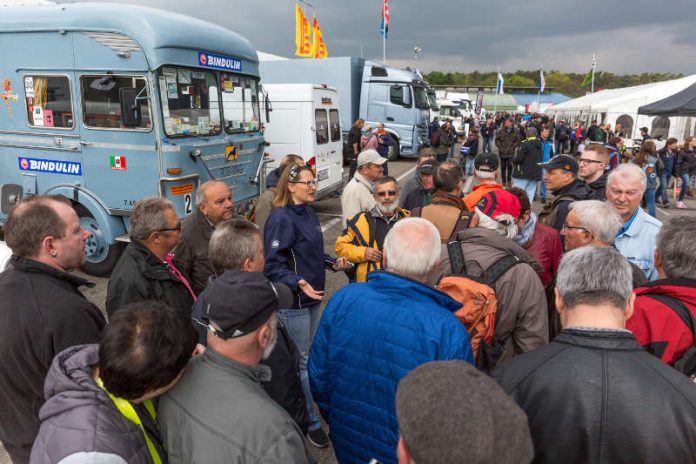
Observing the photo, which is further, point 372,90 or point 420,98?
point 420,98

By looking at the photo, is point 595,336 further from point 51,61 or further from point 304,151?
point 304,151

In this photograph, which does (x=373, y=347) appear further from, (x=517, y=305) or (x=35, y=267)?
(x=35, y=267)

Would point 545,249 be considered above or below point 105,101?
below

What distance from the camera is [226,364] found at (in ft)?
4.90

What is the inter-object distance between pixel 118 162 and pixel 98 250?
4.36 feet

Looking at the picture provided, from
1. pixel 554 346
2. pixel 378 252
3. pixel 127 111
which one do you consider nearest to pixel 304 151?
pixel 127 111

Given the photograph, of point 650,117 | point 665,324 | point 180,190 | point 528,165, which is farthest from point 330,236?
point 650,117

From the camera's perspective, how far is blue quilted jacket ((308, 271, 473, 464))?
1.80 meters

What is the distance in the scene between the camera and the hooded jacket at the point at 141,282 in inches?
96.4

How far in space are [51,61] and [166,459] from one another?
6321 mm

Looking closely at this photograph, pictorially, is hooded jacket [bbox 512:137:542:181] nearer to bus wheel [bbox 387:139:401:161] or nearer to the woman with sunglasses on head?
the woman with sunglasses on head

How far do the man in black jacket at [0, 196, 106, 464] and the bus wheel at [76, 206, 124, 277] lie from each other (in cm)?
438

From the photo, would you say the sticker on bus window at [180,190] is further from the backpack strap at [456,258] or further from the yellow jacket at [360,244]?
the backpack strap at [456,258]

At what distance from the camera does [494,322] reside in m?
2.26
